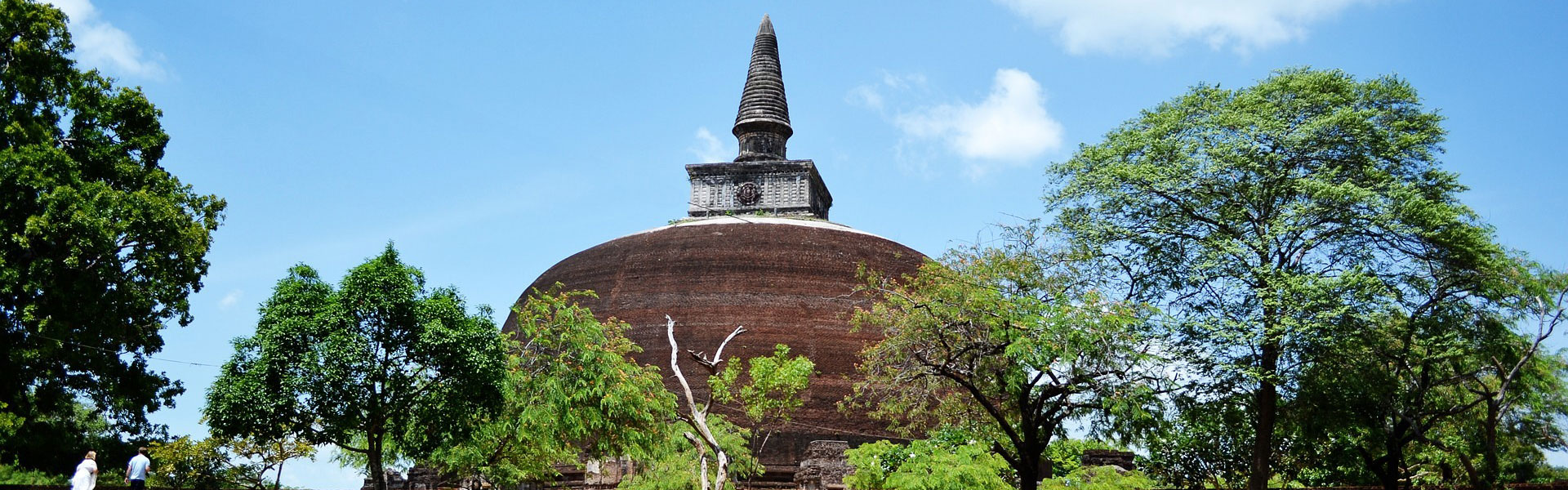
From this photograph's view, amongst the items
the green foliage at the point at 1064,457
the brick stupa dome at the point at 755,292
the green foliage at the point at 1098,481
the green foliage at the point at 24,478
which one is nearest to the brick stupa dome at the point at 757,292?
the brick stupa dome at the point at 755,292

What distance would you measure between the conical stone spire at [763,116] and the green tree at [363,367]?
2519 centimetres

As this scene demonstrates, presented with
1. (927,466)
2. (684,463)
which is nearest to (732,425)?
(684,463)

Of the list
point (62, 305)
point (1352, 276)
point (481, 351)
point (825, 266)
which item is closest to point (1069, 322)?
point (1352, 276)

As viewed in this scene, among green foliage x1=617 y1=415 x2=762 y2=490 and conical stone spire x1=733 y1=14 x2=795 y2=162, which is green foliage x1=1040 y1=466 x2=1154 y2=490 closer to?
green foliage x1=617 y1=415 x2=762 y2=490

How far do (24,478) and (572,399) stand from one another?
9667mm

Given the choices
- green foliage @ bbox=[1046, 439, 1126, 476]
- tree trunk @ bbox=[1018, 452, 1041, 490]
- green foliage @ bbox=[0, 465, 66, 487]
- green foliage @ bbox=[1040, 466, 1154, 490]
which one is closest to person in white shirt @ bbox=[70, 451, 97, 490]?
green foliage @ bbox=[0, 465, 66, 487]

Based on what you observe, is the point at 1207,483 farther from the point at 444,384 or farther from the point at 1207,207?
the point at 444,384

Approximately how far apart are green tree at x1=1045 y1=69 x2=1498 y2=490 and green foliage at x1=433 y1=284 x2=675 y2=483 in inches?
315

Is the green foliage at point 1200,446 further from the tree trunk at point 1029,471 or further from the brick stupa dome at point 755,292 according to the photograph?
the brick stupa dome at point 755,292

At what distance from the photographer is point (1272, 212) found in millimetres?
18750

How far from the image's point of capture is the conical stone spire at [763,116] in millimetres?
42219

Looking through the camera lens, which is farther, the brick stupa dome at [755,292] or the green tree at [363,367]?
the brick stupa dome at [755,292]

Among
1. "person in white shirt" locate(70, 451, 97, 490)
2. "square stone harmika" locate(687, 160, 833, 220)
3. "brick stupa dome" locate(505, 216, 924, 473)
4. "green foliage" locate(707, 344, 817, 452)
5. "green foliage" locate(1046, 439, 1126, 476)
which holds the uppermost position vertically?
"square stone harmika" locate(687, 160, 833, 220)

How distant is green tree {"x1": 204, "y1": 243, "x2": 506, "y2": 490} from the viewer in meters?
16.4
